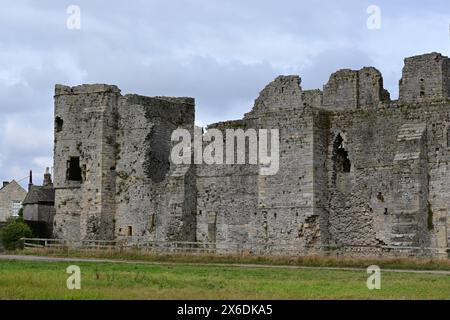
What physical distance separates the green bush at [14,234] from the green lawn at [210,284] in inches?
734

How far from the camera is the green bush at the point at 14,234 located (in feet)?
185

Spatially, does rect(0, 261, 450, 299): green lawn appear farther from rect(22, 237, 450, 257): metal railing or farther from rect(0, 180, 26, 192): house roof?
rect(0, 180, 26, 192): house roof

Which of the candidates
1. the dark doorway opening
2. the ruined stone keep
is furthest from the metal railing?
the dark doorway opening

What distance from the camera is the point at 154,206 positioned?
55.2m

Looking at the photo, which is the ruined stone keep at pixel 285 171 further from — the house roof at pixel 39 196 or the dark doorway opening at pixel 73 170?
the house roof at pixel 39 196

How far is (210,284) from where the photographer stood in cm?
2966

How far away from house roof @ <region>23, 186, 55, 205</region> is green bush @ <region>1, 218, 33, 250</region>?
923cm

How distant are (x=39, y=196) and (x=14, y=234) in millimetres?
10679

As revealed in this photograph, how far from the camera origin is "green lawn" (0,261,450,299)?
84.5ft

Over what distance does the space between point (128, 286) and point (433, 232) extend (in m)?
20.7

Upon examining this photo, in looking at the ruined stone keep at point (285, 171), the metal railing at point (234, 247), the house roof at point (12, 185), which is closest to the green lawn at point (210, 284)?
the metal railing at point (234, 247)
